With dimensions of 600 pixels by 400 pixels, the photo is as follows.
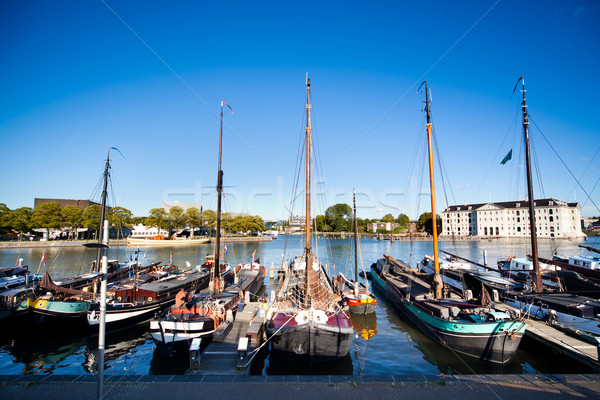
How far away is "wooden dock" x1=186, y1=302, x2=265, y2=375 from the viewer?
11.5 meters

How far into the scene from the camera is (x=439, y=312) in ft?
53.3

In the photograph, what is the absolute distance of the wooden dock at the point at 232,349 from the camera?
452 inches

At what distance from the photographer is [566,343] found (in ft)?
45.0

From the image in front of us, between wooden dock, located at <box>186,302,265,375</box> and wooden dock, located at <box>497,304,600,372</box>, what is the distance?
42.2 ft

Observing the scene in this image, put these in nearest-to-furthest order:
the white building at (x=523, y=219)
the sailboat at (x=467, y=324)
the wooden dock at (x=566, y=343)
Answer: the wooden dock at (x=566, y=343)
the sailboat at (x=467, y=324)
the white building at (x=523, y=219)

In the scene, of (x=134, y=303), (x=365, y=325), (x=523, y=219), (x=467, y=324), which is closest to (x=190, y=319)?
(x=134, y=303)

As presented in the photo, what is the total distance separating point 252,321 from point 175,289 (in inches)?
422

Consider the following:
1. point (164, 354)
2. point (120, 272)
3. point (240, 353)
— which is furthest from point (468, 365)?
point (120, 272)

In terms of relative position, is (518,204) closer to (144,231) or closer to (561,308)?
(561,308)

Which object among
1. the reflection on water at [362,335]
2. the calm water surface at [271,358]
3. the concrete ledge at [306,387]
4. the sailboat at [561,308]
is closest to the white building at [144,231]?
the calm water surface at [271,358]

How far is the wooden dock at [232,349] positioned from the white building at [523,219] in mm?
125823

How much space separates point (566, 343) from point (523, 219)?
14413cm

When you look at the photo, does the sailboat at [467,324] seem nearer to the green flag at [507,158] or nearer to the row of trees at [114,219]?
the green flag at [507,158]

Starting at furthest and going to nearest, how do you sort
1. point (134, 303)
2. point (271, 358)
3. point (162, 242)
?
point (162, 242) < point (134, 303) < point (271, 358)
